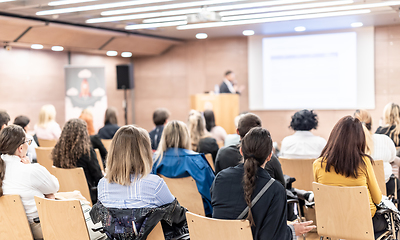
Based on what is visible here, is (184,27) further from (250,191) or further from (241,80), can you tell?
(250,191)

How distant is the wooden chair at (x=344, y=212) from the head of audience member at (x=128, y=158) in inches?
49.0

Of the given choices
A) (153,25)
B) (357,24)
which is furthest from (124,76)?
(357,24)

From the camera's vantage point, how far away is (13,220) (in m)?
2.75

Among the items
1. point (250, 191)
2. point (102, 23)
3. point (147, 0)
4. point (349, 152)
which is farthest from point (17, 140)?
point (102, 23)

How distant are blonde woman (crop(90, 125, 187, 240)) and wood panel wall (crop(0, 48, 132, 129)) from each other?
6899 mm

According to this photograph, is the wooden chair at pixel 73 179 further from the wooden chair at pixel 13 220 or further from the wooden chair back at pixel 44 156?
the wooden chair back at pixel 44 156

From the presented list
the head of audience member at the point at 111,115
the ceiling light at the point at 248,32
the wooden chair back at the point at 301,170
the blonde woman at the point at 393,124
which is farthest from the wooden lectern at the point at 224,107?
the wooden chair back at the point at 301,170

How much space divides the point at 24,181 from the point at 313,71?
26.0ft

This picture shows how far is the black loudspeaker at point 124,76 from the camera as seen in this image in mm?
10031

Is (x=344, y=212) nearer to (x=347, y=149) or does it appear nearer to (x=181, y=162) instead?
(x=347, y=149)

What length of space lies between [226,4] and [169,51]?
4976 mm

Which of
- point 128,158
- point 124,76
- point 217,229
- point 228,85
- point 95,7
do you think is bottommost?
point 217,229

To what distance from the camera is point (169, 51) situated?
36.4ft

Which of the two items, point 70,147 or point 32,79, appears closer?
point 70,147
